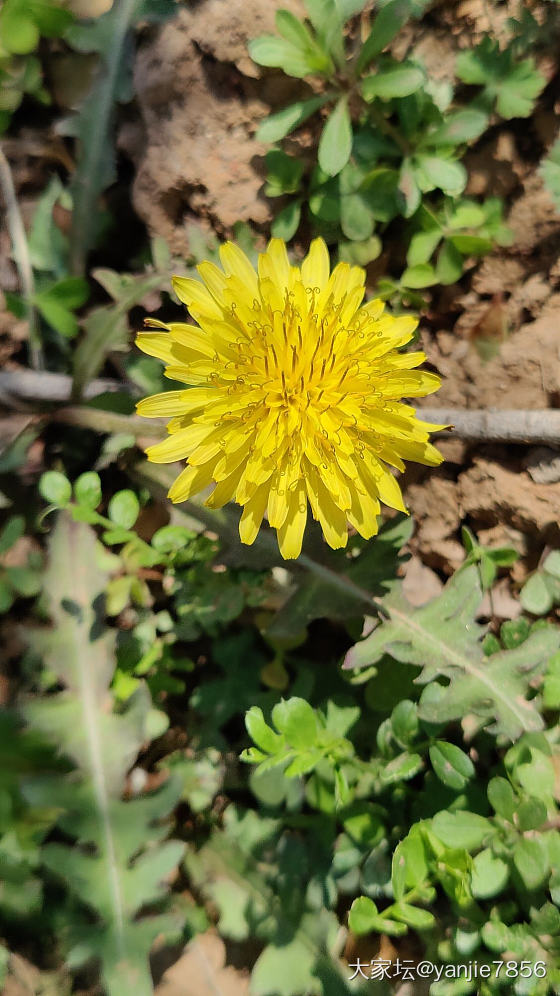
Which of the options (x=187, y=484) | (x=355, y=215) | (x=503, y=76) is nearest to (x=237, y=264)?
(x=187, y=484)

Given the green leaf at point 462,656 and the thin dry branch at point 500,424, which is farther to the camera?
the thin dry branch at point 500,424

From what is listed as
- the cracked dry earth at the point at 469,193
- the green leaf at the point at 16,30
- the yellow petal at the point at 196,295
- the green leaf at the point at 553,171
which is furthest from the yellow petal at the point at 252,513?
the green leaf at the point at 16,30

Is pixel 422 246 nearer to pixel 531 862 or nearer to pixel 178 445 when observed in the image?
pixel 178 445

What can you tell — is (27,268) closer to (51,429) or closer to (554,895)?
(51,429)

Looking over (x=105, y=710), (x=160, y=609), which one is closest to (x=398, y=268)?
(x=160, y=609)

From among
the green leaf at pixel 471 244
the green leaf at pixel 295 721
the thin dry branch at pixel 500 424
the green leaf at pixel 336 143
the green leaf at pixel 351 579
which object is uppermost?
the green leaf at pixel 336 143

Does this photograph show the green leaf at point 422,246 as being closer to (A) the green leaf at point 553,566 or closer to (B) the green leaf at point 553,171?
(B) the green leaf at point 553,171

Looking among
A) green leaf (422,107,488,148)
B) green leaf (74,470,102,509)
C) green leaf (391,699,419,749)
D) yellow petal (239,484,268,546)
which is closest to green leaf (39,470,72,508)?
green leaf (74,470,102,509)
